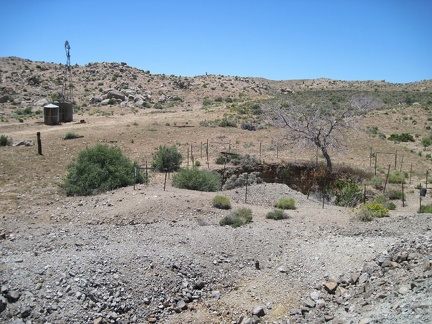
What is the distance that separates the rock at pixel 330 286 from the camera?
882 cm

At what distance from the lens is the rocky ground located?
7.80m

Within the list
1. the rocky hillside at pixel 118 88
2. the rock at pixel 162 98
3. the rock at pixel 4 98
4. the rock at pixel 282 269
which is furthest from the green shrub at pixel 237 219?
the rock at pixel 4 98

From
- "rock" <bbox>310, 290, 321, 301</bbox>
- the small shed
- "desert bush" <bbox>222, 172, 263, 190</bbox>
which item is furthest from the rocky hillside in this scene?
"rock" <bbox>310, 290, 321, 301</bbox>

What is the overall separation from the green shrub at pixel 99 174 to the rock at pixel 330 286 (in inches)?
344

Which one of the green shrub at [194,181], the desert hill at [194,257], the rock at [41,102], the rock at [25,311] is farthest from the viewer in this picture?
the rock at [41,102]

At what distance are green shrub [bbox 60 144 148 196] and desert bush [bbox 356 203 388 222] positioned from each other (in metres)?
8.07

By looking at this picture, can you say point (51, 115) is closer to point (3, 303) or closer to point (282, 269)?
point (3, 303)

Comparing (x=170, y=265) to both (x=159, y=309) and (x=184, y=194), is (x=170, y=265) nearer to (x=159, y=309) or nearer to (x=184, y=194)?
(x=159, y=309)

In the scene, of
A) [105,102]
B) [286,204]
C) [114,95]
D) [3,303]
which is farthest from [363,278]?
[114,95]

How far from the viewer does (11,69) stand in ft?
212

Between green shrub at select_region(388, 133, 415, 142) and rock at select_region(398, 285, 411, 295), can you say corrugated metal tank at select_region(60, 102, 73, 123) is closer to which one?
green shrub at select_region(388, 133, 415, 142)

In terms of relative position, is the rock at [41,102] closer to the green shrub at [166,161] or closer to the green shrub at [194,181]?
the green shrub at [166,161]

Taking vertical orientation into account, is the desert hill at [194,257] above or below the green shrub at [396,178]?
below

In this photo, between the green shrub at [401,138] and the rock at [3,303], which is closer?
the rock at [3,303]
